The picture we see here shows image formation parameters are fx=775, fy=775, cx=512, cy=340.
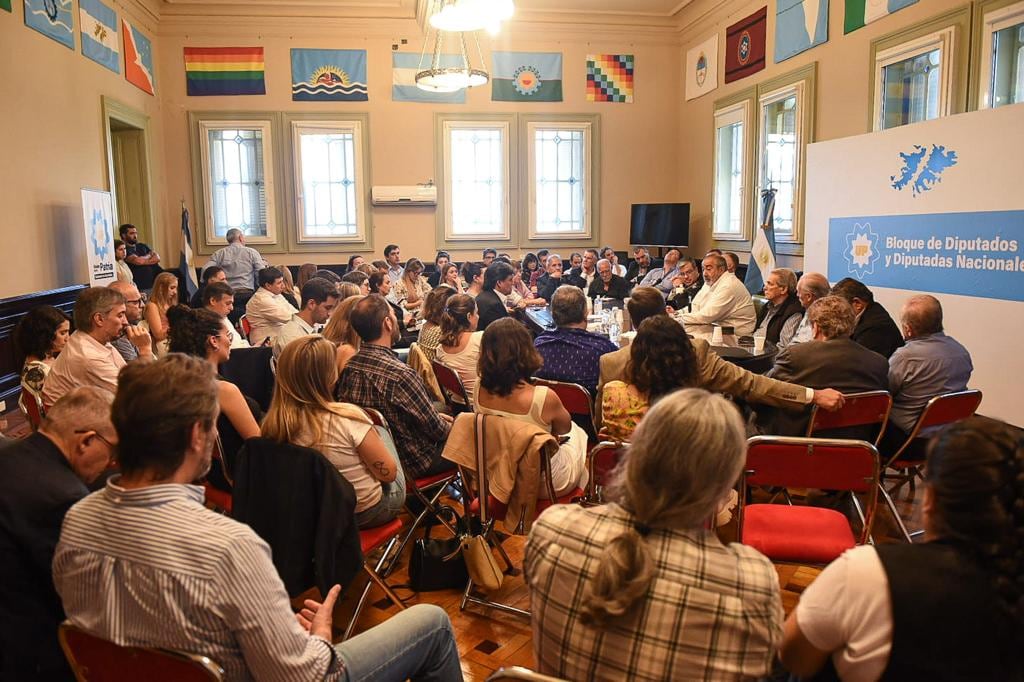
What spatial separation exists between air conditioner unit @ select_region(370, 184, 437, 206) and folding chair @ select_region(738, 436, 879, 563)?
9.73 m

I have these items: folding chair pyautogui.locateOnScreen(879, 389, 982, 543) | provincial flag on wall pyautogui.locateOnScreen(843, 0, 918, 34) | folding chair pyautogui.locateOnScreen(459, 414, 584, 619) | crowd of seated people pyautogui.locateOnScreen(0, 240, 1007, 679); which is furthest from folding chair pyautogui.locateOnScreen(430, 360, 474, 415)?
provincial flag on wall pyautogui.locateOnScreen(843, 0, 918, 34)

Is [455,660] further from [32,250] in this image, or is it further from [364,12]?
[364,12]

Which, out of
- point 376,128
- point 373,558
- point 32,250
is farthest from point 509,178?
point 373,558

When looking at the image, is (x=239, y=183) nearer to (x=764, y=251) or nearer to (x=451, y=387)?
(x=764, y=251)

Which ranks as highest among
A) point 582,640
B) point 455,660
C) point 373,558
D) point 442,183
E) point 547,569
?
point 442,183

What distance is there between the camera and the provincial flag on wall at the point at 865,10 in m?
7.05

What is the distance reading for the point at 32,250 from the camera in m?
7.27

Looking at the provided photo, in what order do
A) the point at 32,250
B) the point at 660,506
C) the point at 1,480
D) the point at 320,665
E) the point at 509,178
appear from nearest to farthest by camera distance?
the point at 660,506
the point at 320,665
the point at 1,480
the point at 32,250
the point at 509,178

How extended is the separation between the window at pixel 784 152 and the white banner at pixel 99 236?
726 centimetres

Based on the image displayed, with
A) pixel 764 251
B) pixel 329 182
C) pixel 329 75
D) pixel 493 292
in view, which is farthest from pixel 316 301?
pixel 329 75

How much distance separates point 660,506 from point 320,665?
79 centimetres

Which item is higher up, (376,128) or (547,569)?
(376,128)

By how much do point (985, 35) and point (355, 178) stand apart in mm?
8382

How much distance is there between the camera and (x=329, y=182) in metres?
11.8
